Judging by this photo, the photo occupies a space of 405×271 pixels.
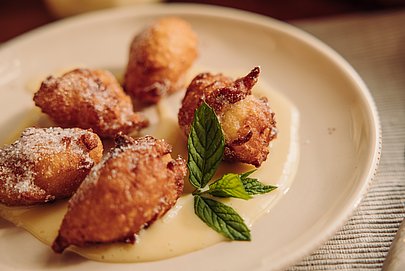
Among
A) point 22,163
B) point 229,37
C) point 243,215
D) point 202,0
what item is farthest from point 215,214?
point 202,0

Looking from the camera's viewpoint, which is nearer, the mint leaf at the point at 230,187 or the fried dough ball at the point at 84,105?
the mint leaf at the point at 230,187

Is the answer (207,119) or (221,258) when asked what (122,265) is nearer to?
(221,258)

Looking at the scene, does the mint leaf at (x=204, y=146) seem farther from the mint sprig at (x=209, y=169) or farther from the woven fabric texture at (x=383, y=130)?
the woven fabric texture at (x=383, y=130)

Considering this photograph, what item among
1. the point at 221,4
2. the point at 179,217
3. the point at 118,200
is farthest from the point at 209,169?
the point at 221,4

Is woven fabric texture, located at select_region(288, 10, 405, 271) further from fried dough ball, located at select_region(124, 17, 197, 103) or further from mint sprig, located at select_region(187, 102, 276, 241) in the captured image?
fried dough ball, located at select_region(124, 17, 197, 103)

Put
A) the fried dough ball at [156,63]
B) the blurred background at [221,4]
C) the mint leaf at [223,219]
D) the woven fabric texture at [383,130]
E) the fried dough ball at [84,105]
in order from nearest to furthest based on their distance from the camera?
the mint leaf at [223,219], the woven fabric texture at [383,130], the fried dough ball at [84,105], the fried dough ball at [156,63], the blurred background at [221,4]

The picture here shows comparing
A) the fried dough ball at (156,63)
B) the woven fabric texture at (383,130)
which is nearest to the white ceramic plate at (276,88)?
the woven fabric texture at (383,130)
